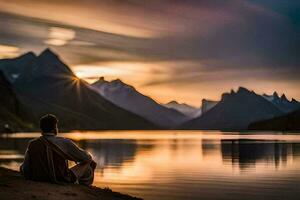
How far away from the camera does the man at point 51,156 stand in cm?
1878

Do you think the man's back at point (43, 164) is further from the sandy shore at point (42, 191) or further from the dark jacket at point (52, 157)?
the sandy shore at point (42, 191)

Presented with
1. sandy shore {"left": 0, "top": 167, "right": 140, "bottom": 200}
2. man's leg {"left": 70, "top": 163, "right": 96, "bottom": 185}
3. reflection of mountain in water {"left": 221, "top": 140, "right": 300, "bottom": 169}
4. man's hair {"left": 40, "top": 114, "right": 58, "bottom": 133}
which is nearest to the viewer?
sandy shore {"left": 0, "top": 167, "right": 140, "bottom": 200}

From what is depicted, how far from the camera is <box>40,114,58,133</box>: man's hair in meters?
18.8

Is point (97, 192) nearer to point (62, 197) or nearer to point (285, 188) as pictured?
point (62, 197)

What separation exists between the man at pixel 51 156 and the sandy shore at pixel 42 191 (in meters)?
0.47

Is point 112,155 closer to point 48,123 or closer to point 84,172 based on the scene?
point 84,172

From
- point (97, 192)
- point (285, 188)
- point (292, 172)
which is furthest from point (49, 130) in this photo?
point (292, 172)

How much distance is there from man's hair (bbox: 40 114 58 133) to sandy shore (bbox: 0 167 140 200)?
2030 millimetres

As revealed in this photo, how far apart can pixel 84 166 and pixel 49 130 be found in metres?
1.98

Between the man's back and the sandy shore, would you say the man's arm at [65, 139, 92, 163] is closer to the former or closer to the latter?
the man's back

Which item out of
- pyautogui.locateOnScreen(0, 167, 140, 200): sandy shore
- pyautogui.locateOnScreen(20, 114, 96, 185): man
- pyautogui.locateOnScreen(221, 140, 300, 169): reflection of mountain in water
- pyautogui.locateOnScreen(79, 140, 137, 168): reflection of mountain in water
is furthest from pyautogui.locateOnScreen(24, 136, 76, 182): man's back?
pyautogui.locateOnScreen(221, 140, 300, 169): reflection of mountain in water

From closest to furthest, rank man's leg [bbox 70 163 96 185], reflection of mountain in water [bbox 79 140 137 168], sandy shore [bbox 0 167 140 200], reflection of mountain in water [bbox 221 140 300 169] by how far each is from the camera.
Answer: sandy shore [bbox 0 167 140 200], man's leg [bbox 70 163 96 185], reflection of mountain in water [bbox 79 140 137 168], reflection of mountain in water [bbox 221 140 300 169]

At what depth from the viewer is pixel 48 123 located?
1883 centimetres

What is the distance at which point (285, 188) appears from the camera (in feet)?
109
